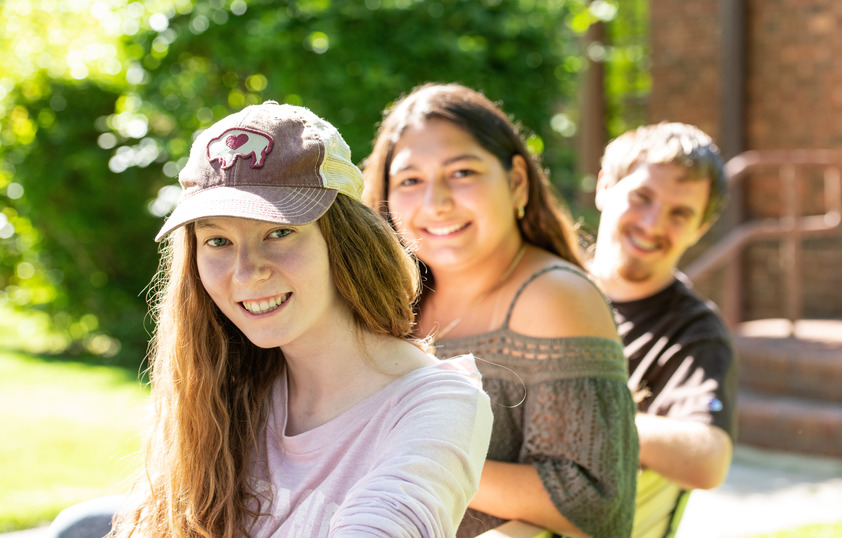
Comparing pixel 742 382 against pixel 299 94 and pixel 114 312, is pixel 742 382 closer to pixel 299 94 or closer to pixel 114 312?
pixel 299 94

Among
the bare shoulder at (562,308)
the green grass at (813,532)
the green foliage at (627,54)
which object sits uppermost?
the green foliage at (627,54)

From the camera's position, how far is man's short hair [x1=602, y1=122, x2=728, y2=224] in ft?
9.27

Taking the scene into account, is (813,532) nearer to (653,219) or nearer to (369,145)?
(653,219)

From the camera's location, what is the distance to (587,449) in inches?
79.3

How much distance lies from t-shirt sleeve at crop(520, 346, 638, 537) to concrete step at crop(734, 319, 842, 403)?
13.3ft

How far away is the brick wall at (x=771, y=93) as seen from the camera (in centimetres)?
744

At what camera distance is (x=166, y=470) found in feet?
5.84

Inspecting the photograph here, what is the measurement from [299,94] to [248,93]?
3.25 feet

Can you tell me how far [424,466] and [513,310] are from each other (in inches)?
33.7

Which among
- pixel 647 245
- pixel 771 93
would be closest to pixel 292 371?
pixel 647 245

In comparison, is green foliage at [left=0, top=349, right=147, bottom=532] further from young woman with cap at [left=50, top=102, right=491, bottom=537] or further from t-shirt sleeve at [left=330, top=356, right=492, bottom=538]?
t-shirt sleeve at [left=330, top=356, right=492, bottom=538]

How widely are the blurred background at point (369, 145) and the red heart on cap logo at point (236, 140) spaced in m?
3.54

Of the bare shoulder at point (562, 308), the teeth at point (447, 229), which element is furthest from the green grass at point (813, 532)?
the teeth at point (447, 229)

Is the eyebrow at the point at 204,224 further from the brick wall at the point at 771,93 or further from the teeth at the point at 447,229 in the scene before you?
the brick wall at the point at 771,93
